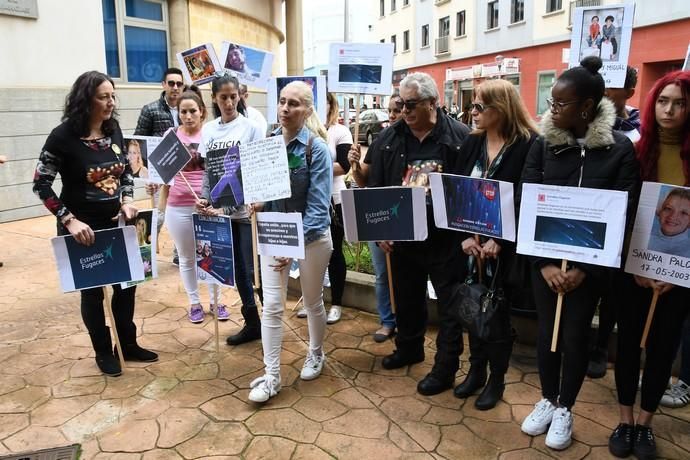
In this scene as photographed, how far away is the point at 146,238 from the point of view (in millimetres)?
3766

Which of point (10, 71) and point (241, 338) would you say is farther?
point (10, 71)

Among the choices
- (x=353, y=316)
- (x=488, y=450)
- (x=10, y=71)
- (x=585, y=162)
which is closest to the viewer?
(x=585, y=162)

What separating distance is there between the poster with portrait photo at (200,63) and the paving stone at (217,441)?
3765mm

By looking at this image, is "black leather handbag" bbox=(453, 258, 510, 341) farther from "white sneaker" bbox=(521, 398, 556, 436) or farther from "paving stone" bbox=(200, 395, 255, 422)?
"paving stone" bbox=(200, 395, 255, 422)

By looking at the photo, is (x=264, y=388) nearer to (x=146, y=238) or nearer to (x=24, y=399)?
(x=146, y=238)

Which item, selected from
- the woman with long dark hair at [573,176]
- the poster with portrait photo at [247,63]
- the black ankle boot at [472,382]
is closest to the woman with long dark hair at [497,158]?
the black ankle boot at [472,382]

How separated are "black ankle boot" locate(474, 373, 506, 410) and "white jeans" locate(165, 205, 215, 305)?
2.19 meters

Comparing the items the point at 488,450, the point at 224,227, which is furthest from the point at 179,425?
the point at 488,450

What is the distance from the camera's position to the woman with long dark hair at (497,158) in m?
3.04

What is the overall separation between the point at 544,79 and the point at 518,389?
25.8m

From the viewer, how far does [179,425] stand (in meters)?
3.15

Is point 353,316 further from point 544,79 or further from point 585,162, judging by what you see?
point 544,79

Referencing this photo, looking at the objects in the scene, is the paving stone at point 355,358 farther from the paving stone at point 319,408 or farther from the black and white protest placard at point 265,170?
the black and white protest placard at point 265,170

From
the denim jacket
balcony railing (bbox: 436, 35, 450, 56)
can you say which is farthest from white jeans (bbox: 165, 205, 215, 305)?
balcony railing (bbox: 436, 35, 450, 56)
